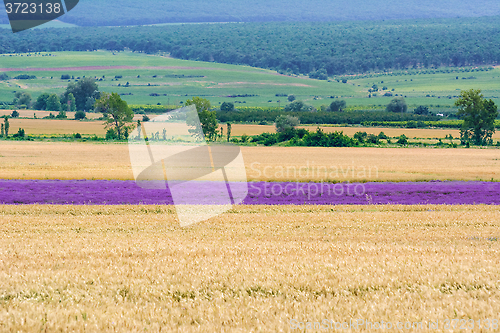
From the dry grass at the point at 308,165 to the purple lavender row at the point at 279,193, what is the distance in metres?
4.99

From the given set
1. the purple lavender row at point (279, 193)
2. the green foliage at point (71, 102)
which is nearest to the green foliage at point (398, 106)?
the green foliage at point (71, 102)

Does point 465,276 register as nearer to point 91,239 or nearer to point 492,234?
point 492,234

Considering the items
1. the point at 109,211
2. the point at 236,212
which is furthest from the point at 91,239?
the point at 236,212

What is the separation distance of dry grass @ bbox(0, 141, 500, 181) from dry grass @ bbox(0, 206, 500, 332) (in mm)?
21590

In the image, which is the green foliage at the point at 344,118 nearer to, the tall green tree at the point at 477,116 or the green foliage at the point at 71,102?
the tall green tree at the point at 477,116

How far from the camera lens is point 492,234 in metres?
15.8

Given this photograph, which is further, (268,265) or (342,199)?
(342,199)

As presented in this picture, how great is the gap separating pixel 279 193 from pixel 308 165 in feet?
A: 68.7

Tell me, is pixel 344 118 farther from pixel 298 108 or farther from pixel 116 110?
pixel 116 110

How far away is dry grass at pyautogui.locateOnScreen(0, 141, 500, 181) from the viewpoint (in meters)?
38.7

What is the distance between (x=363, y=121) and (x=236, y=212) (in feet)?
378

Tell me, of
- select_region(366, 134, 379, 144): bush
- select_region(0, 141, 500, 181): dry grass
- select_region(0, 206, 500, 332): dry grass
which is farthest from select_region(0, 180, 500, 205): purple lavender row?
select_region(366, 134, 379, 144): bush

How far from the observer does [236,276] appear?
9.37m

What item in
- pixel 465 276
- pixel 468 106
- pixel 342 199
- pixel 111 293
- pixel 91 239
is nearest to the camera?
pixel 111 293
